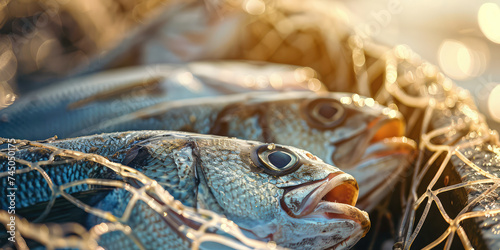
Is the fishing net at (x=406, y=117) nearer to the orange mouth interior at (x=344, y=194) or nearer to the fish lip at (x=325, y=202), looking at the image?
the fish lip at (x=325, y=202)

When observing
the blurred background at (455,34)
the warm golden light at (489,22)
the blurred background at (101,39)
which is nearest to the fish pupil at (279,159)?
the blurred background at (101,39)

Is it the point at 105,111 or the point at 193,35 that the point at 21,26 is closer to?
the point at 193,35

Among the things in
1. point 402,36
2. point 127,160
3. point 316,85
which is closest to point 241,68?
point 316,85

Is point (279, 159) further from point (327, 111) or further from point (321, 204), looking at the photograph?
point (327, 111)

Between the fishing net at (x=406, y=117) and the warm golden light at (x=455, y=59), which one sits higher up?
the warm golden light at (x=455, y=59)

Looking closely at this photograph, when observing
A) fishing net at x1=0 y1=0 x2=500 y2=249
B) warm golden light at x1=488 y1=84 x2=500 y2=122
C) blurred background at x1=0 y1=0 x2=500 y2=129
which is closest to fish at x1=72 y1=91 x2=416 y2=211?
fishing net at x1=0 y1=0 x2=500 y2=249

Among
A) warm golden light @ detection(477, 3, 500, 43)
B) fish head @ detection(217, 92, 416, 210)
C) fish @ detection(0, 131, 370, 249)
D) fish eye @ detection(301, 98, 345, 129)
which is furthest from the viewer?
warm golden light @ detection(477, 3, 500, 43)

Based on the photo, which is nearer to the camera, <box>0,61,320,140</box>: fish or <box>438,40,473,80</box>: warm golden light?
<box>0,61,320,140</box>: fish

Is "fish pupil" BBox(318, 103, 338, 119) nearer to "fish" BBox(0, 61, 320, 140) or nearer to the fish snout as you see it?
"fish" BBox(0, 61, 320, 140)
